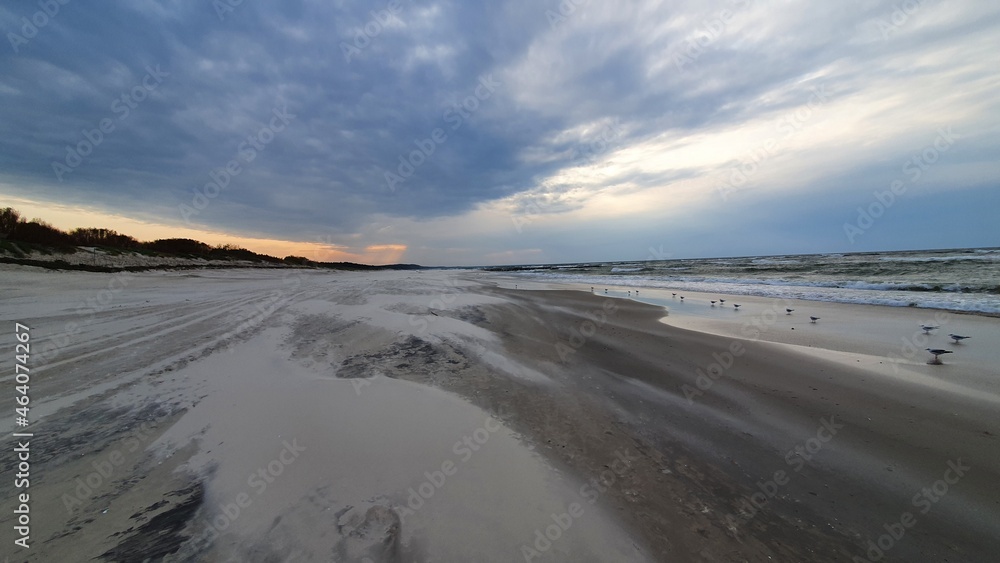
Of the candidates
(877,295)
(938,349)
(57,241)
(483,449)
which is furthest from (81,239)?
(877,295)

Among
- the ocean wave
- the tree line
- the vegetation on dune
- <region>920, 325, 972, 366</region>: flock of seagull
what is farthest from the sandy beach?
the tree line

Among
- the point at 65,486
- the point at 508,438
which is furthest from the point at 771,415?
the point at 65,486

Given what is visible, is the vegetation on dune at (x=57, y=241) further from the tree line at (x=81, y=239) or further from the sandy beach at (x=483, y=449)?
the sandy beach at (x=483, y=449)

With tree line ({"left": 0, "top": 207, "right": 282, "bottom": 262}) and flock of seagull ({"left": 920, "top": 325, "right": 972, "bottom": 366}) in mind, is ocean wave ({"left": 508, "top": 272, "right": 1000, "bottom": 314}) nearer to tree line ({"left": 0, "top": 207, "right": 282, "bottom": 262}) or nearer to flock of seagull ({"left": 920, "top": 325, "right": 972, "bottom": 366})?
flock of seagull ({"left": 920, "top": 325, "right": 972, "bottom": 366})

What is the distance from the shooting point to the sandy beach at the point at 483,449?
264 centimetres

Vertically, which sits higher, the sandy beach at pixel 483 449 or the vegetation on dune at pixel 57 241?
the vegetation on dune at pixel 57 241

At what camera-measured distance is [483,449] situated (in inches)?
151

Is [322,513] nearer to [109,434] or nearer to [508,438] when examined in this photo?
[508,438]

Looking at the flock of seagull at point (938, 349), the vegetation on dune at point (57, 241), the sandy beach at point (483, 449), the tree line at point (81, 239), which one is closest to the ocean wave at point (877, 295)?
the flock of seagull at point (938, 349)

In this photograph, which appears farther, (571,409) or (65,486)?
(571,409)

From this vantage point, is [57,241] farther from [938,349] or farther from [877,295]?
[877,295]

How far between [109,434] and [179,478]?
144cm

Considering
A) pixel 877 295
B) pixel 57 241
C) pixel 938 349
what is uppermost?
pixel 57 241

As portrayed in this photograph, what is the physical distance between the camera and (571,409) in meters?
5.04
